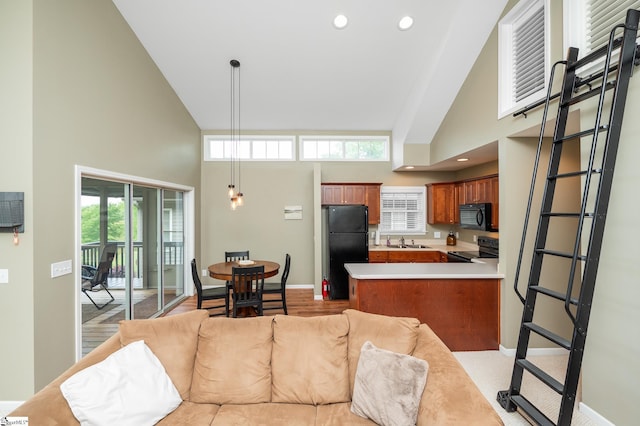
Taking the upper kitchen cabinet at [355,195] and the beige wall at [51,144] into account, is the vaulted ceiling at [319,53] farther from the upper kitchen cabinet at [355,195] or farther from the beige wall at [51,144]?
the upper kitchen cabinet at [355,195]

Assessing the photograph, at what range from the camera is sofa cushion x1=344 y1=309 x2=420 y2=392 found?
1.96 m

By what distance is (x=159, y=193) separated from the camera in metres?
4.79

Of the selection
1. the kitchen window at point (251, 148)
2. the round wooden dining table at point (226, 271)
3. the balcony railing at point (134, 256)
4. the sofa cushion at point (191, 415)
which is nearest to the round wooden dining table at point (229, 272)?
the round wooden dining table at point (226, 271)

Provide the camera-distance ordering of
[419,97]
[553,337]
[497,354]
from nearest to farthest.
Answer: [553,337] < [497,354] < [419,97]

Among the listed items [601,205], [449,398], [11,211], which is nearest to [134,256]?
[11,211]

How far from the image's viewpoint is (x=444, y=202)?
5988mm

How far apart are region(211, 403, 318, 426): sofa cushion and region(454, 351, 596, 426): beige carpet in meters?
1.64

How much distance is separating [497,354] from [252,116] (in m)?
5.21

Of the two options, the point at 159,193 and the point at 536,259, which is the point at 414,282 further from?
the point at 159,193

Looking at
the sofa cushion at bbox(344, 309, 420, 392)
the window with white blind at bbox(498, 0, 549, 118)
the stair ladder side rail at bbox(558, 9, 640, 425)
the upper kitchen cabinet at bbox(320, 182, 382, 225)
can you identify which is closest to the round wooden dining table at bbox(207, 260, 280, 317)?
the upper kitchen cabinet at bbox(320, 182, 382, 225)

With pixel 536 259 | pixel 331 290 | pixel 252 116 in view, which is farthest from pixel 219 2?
pixel 331 290

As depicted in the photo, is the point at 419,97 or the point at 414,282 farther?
the point at 419,97

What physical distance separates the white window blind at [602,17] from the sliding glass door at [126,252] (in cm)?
465

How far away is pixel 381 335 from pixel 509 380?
185cm
